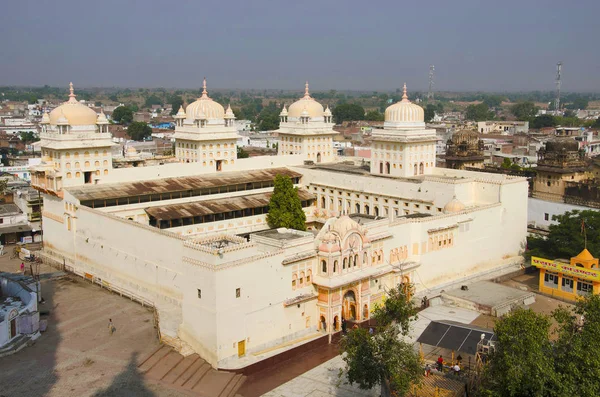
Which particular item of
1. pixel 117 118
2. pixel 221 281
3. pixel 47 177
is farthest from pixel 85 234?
pixel 117 118

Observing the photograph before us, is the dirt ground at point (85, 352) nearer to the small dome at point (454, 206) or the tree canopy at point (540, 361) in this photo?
the tree canopy at point (540, 361)

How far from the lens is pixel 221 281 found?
25047 mm

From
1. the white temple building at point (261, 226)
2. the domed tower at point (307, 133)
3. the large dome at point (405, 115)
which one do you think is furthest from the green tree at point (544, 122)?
the large dome at point (405, 115)

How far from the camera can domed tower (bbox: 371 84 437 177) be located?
41.6 m

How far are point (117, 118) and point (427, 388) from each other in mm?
133648

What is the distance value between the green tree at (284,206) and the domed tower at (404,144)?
21.5ft

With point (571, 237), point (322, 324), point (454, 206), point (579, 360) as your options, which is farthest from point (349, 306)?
point (571, 237)

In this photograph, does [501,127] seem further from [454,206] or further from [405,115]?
[454,206]

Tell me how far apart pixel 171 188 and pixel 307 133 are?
13910mm

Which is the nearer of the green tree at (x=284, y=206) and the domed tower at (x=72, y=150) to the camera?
the domed tower at (x=72, y=150)

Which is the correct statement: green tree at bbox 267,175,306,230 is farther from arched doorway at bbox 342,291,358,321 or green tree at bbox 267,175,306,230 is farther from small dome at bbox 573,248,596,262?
small dome at bbox 573,248,596,262

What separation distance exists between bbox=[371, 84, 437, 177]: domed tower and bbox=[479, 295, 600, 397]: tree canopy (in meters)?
22.8

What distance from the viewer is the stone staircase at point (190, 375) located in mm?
23703

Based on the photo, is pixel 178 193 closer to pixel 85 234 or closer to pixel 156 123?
pixel 85 234
